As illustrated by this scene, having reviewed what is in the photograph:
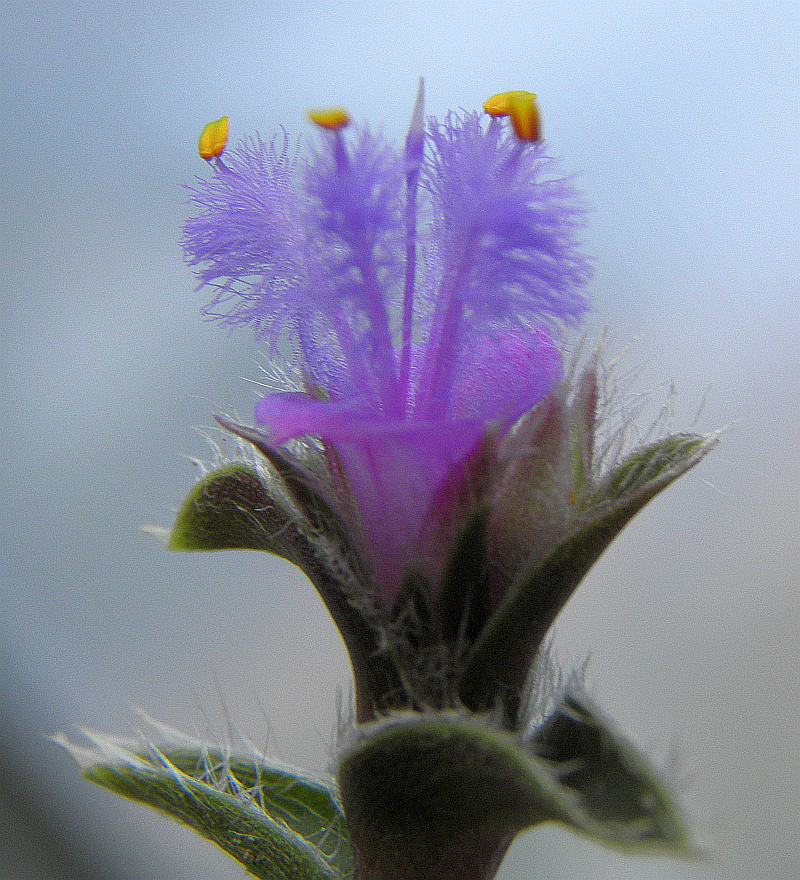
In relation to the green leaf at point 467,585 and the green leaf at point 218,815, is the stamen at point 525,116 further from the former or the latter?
the green leaf at point 218,815

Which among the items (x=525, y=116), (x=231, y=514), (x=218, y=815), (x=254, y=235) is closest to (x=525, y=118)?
(x=525, y=116)

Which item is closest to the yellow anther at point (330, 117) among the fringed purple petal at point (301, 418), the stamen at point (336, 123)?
the stamen at point (336, 123)

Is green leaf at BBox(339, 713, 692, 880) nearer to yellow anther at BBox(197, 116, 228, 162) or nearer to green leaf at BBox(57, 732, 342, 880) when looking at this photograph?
green leaf at BBox(57, 732, 342, 880)

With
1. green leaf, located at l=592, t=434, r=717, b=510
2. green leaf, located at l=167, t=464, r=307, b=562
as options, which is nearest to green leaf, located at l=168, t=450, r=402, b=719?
green leaf, located at l=167, t=464, r=307, b=562

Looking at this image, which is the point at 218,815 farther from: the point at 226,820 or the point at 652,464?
the point at 652,464

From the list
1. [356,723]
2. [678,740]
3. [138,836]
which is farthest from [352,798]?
[138,836]
